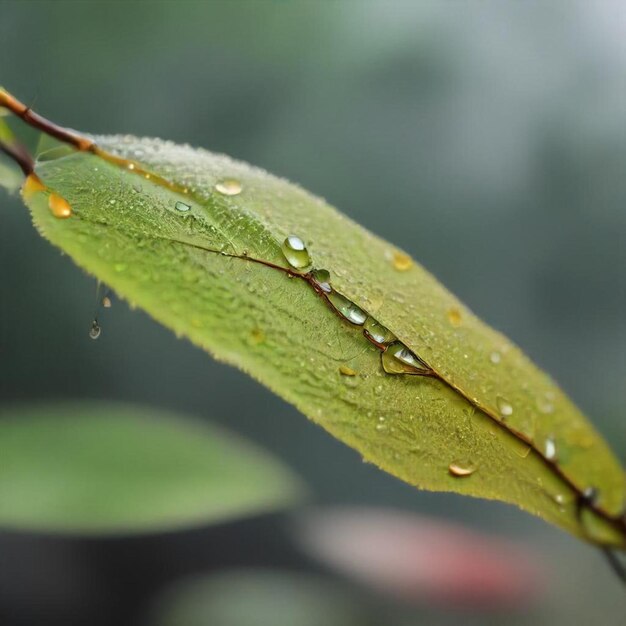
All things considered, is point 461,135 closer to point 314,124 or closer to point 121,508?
point 314,124

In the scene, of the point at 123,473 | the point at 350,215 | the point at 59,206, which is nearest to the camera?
the point at 59,206

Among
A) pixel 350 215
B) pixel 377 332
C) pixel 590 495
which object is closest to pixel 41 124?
pixel 377 332

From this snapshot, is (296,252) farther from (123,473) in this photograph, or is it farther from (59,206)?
(123,473)

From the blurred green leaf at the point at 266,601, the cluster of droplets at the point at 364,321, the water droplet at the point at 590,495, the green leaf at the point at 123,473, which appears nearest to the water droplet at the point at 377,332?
the cluster of droplets at the point at 364,321

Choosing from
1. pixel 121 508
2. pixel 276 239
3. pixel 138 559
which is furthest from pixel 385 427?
pixel 138 559

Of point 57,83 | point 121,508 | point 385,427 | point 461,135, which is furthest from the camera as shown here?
point 461,135

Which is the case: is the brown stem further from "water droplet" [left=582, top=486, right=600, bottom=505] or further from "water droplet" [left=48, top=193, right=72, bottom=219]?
"water droplet" [left=582, top=486, right=600, bottom=505]
